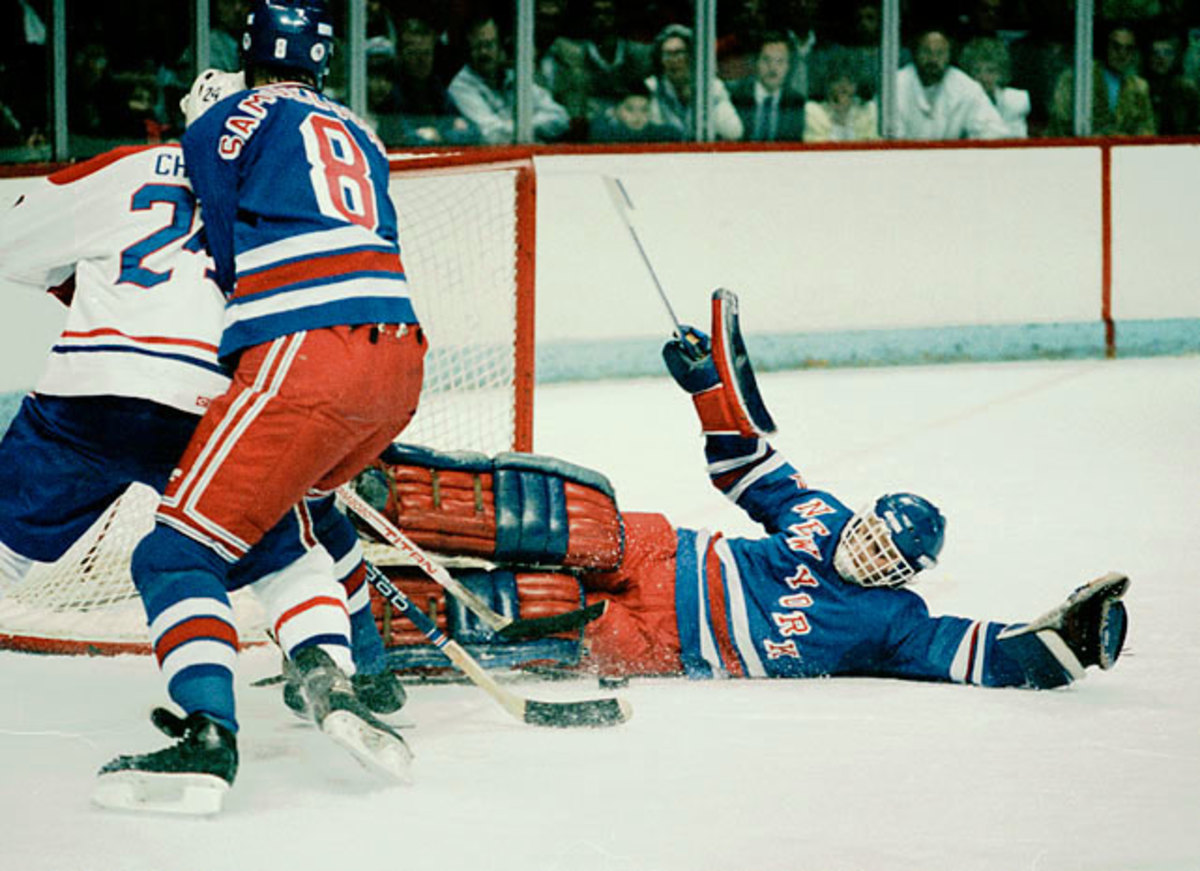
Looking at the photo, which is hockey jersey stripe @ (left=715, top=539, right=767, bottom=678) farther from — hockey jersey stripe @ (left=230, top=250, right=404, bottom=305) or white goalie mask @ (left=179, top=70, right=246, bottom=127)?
white goalie mask @ (left=179, top=70, right=246, bottom=127)

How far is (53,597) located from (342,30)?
11.8ft

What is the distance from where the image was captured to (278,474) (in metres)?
2.81

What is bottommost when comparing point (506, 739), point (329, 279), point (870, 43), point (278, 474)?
point (506, 739)

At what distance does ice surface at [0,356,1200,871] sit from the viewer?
102 inches

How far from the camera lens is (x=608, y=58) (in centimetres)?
759

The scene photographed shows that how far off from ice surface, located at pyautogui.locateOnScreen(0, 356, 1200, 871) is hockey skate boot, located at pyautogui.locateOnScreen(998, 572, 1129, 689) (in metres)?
0.06

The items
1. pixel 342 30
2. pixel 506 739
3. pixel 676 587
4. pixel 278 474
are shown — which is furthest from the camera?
pixel 342 30

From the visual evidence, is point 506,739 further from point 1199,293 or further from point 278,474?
point 1199,293

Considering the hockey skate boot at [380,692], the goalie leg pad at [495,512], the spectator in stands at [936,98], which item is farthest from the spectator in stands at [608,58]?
the hockey skate boot at [380,692]

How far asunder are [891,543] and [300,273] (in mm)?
1058

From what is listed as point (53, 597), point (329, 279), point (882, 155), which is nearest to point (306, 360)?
point (329, 279)

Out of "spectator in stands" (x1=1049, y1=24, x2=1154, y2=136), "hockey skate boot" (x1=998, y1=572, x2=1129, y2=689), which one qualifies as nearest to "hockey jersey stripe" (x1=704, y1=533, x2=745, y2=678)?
"hockey skate boot" (x1=998, y1=572, x2=1129, y2=689)

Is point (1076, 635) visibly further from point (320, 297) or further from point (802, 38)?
point (802, 38)

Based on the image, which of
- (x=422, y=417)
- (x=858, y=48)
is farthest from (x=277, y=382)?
(x=858, y=48)
